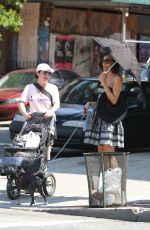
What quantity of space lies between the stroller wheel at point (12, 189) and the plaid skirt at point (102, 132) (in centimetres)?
117

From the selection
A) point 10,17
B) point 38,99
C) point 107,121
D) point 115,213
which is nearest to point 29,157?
point 38,99

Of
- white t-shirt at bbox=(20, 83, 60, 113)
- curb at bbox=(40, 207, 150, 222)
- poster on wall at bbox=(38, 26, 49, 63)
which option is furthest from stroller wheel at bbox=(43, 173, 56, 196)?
poster on wall at bbox=(38, 26, 49, 63)

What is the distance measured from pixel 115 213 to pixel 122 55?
2.14m

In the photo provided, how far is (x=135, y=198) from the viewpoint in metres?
11.3

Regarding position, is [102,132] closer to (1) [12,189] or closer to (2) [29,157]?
(2) [29,157]

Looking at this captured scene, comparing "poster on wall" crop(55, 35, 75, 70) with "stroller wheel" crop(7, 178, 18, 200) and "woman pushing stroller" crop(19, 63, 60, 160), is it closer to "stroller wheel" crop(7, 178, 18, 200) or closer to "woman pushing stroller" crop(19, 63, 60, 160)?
"woman pushing stroller" crop(19, 63, 60, 160)

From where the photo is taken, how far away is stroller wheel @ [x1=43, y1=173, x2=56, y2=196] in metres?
11.2

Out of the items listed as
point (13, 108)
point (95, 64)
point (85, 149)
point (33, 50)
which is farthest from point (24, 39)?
point (85, 149)

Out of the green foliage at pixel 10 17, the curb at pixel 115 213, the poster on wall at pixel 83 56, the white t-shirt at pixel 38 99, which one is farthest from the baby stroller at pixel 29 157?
the poster on wall at pixel 83 56

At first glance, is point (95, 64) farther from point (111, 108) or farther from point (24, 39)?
point (111, 108)

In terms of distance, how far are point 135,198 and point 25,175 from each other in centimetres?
155

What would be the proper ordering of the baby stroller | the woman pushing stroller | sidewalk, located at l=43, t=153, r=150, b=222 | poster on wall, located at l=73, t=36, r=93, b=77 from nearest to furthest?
sidewalk, located at l=43, t=153, r=150, b=222 < the baby stroller < the woman pushing stroller < poster on wall, located at l=73, t=36, r=93, b=77

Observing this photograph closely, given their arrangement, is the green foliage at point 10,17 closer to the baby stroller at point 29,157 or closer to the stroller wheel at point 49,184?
the baby stroller at point 29,157

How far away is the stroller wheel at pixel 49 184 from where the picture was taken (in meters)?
11.2
